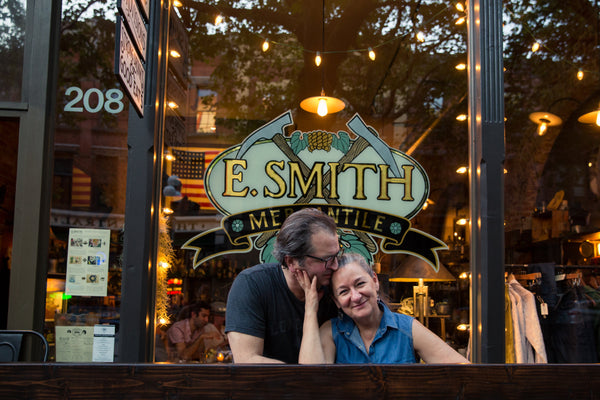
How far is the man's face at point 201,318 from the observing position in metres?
4.39

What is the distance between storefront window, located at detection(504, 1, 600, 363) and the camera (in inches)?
186

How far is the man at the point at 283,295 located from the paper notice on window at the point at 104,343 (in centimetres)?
170

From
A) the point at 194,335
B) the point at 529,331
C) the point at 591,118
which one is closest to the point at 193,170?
the point at 194,335

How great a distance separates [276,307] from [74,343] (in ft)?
6.88

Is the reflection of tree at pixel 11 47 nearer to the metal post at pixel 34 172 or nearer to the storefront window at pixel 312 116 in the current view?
the metal post at pixel 34 172

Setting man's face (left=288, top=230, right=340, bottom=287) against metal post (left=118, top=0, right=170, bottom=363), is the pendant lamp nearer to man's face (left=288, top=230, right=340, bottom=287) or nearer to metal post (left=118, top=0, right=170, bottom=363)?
metal post (left=118, top=0, right=170, bottom=363)

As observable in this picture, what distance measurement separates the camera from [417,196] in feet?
14.3

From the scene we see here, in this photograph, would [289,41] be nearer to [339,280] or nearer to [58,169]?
[58,169]

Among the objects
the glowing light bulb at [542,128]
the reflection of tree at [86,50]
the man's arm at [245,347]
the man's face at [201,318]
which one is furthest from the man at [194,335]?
the glowing light bulb at [542,128]

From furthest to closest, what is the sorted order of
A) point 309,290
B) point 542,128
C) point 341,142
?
point 542,128 → point 341,142 → point 309,290

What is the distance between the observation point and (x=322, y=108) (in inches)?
182

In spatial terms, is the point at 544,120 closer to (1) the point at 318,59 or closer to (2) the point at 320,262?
(1) the point at 318,59

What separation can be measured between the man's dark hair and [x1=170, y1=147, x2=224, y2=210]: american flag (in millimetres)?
1704
